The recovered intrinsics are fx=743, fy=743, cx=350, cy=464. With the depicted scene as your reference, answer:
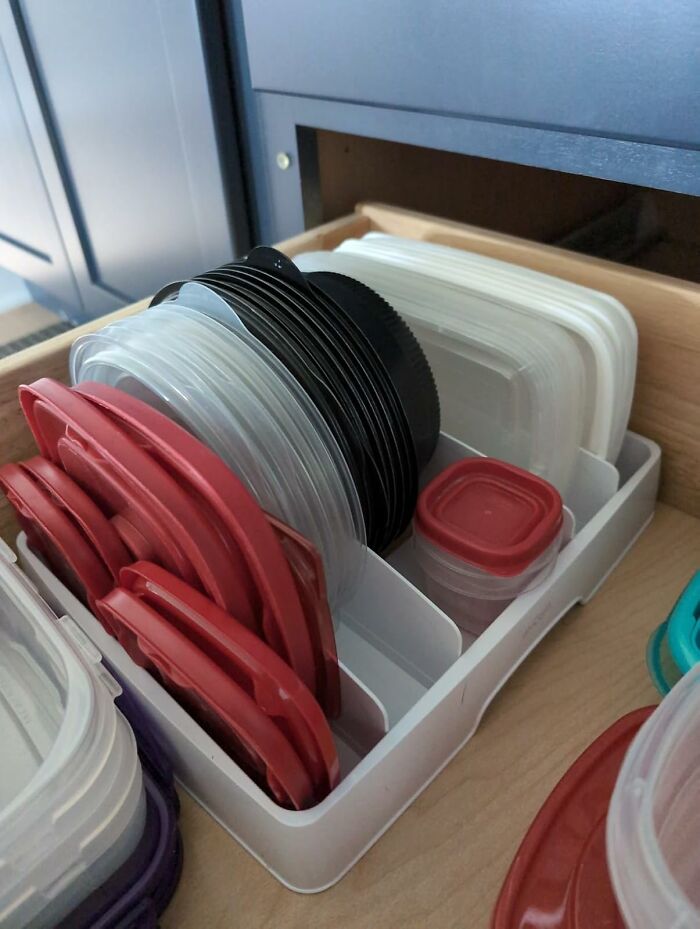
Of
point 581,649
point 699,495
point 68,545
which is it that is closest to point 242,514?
point 68,545

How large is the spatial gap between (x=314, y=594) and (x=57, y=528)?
184 millimetres

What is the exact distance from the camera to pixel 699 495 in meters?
0.66

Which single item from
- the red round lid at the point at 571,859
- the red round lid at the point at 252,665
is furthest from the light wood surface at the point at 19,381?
the red round lid at the point at 571,859

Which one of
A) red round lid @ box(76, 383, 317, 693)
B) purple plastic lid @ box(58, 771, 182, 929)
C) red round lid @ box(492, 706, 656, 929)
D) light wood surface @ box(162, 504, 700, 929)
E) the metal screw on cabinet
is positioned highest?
the metal screw on cabinet

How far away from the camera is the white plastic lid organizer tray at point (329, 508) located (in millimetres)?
408

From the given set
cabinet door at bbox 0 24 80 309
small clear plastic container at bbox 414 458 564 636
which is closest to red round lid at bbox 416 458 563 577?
small clear plastic container at bbox 414 458 564 636

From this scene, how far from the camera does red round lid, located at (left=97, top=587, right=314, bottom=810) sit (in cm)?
38

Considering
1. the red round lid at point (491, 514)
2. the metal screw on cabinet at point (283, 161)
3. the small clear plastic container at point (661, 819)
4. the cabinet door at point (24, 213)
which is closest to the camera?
the small clear plastic container at point (661, 819)

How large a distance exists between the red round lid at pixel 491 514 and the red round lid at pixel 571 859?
0.42 feet

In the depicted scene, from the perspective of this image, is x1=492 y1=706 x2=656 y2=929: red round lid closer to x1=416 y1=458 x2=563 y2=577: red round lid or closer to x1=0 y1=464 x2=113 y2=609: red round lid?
x1=416 y1=458 x2=563 y2=577: red round lid

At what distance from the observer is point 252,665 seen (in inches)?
14.6

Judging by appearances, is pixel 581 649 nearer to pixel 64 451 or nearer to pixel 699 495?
pixel 699 495

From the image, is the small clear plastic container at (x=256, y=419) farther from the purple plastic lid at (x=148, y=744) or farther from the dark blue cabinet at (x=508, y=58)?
the dark blue cabinet at (x=508, y=58)

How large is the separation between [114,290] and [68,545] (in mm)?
645
